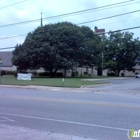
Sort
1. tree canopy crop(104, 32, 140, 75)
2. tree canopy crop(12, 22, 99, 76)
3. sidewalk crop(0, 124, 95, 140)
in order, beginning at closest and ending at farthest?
1. sidewalk crop(0, 124, 95, 140)
2. tree canopy crop(12, 22, 99, 76)
3. tree canopy crop(104, 32, 140, 75)

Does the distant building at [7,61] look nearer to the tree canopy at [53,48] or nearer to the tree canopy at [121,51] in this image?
the tree canopy at [53,48]

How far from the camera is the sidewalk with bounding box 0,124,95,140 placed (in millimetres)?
6213

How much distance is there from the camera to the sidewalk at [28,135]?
6213 mm

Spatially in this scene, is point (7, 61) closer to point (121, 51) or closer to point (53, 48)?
point (53, 48)

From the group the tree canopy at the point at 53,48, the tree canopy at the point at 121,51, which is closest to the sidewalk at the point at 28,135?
the tree canopy at the point at 53,48

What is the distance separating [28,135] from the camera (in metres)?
6.46

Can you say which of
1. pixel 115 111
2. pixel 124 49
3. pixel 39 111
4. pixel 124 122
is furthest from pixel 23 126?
pixel 124 49

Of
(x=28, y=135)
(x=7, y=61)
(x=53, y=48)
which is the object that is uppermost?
(x=53, y=48)

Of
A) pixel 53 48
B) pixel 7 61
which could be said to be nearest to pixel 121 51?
pixel 53 48

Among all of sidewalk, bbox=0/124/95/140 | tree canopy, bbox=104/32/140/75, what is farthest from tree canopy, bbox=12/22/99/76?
sidewalk, bbox=0/124/95/140

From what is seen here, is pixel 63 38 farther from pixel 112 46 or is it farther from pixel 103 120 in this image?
pixel 103 120

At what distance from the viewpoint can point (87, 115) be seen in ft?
30.6

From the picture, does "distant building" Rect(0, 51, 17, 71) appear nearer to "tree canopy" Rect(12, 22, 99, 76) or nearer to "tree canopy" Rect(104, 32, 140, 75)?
"tree canopy" Rect(12, 22, 99, 76)

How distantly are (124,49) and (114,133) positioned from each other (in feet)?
218
